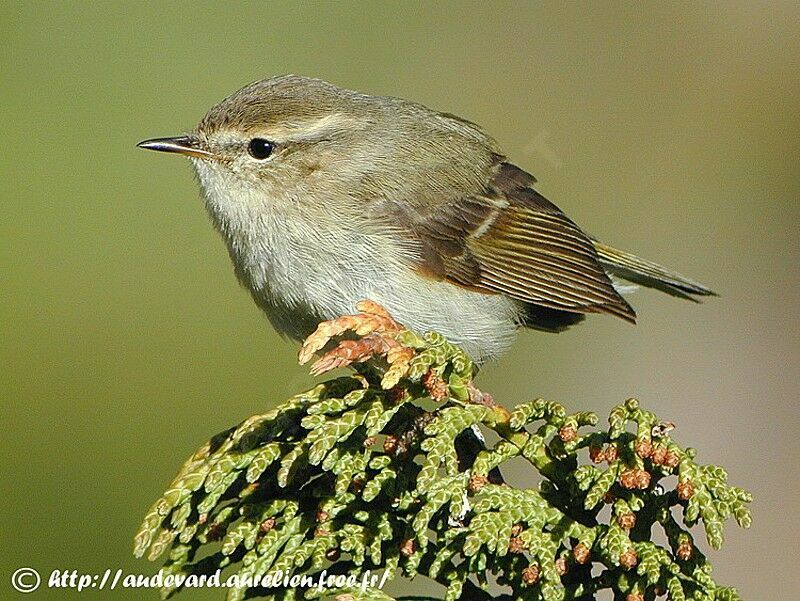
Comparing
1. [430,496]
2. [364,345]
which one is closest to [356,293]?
[364,345]

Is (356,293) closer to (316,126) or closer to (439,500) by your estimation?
(316,126)

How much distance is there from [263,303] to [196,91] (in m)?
2.22

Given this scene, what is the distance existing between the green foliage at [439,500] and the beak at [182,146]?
1008 mm

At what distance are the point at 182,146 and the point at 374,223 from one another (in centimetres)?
57

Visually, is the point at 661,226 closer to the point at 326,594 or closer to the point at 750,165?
the point at 750,165

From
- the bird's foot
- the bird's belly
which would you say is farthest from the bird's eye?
the bird's foot

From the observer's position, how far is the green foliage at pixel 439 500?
1743 millimetres

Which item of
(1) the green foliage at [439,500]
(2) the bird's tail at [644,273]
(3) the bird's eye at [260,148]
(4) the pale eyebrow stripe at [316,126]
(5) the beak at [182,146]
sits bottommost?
(1) the green foliage at [439,500]

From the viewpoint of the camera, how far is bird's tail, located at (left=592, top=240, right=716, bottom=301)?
136 inches

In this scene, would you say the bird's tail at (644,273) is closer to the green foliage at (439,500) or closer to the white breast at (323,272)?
the white breast at (323,272)

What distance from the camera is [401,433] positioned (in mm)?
2121

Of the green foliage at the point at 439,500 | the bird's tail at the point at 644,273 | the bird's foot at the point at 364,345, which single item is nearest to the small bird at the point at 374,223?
the bird's tail at the point at 644,273

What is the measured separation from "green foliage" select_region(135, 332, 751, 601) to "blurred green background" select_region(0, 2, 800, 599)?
0.91 metres

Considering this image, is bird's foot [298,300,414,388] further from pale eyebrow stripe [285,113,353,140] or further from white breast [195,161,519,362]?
pale eyebrow stripe [285,113,353,140]
